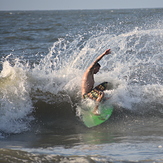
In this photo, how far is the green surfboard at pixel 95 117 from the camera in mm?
7191

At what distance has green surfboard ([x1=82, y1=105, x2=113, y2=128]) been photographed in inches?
283

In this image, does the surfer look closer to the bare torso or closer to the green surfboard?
the bare torso

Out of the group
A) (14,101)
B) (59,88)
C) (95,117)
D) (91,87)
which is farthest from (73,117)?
(14,101)

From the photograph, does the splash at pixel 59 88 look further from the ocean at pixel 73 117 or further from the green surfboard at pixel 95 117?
the green surfboard at pixel 95 117

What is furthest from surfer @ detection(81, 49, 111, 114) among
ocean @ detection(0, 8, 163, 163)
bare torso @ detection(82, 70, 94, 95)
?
ocean @ detection(0, 8, 163, 163)

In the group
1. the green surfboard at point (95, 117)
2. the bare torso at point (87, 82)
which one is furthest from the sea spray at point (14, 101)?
the bare torso at point (87, 82)

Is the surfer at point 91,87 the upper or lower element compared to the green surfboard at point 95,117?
upper

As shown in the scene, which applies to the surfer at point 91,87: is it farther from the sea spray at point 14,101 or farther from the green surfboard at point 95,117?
the sea spray at point 14,101

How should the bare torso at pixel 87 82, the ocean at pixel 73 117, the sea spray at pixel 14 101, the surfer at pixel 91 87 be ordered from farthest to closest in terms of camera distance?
the bare torso at pixel 87 82 < the surfer at pixel 91 87 < the sea spray at pixel 14 101 < the ocean at pixel 73 117

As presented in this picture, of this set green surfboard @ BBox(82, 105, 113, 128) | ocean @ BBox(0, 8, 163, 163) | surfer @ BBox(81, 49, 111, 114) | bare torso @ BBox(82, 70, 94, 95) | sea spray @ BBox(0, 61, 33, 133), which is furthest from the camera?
bare torso @ BBox(82, 70, 94, 95)

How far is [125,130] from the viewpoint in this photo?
22.2ft

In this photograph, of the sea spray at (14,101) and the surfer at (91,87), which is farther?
the surfer at (91,87)

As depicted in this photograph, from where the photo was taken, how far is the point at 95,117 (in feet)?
24.0

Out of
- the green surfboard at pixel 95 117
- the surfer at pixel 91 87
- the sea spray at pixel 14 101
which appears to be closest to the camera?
the sea spray at pixel 14 101
